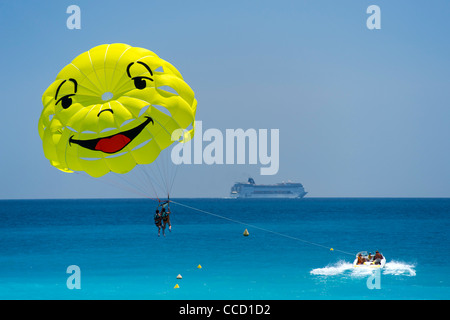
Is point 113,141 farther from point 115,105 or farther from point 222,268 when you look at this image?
point 222,268

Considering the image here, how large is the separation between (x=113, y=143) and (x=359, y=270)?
16.5 m

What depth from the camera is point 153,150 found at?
17.7 m

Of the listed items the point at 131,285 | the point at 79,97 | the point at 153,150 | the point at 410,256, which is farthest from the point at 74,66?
the point at 410,256

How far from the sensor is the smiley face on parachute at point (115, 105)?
17.2m

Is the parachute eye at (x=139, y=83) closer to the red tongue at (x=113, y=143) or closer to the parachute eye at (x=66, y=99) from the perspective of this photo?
the red tongue at (x=113, y=143)

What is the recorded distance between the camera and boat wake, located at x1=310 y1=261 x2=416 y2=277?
28438 mm

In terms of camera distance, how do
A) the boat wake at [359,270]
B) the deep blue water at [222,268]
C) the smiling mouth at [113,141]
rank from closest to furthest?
the smiling mouth at [113,141]
the deep blue water at [222,268]
the boat wake at [359,270]

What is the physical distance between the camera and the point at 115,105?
1698 cm

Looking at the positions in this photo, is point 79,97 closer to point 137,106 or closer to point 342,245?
point 137,106

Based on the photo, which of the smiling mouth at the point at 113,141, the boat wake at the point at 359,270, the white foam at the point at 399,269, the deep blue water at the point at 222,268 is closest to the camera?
the smiling mouth at the point at 113,141

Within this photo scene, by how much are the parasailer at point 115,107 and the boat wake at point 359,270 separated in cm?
1424

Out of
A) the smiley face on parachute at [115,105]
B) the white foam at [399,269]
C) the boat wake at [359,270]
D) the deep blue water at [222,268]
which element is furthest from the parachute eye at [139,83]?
the white foam at [399,269]

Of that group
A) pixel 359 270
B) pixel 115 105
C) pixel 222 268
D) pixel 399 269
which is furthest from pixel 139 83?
pixel 399 269
